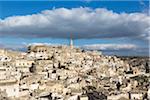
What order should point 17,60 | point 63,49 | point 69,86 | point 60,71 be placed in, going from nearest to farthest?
point 69,86, point 60,71, point 17,60, point 63,49

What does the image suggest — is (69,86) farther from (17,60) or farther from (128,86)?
(17,60)

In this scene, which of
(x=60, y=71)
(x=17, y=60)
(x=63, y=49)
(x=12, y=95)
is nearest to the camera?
(x=12, y=95)

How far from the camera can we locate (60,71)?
48.2m

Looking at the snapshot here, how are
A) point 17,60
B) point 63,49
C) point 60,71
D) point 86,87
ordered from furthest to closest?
point 63,49 → point 17,60 → point 60,71 → point 86,87

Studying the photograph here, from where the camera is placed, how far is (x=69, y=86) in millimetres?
37562

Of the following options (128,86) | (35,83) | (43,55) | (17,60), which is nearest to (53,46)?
(43,55)

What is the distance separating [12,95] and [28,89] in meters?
4.37

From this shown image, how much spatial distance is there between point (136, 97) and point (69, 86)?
752cm

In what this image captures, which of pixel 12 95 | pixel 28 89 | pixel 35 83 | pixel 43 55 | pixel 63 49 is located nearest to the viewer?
pixel 12 95

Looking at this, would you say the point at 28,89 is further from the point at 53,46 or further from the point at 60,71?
the point at 53,46

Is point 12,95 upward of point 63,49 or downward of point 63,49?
downward

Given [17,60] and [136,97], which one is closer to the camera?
[136,97]

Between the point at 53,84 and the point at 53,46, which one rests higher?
the point at 53,46

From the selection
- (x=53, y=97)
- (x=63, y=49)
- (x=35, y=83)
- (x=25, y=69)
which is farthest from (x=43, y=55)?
(x=53, y=97)
